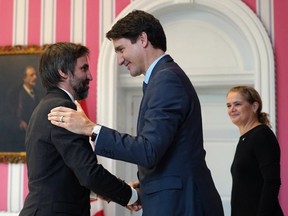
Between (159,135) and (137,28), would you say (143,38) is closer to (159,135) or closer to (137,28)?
(137,28)

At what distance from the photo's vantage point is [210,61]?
3.71m

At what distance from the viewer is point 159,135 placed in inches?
52.8

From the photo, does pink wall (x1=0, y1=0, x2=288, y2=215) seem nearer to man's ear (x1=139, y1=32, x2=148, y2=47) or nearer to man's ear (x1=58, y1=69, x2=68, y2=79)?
man's ear (x1=58, y1=69, x2=68, y2=79)

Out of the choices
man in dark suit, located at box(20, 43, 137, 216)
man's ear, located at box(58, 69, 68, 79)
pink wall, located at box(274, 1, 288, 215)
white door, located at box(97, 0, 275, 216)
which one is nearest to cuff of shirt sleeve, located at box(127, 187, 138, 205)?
man in dark suit, located at box(20, 43, 137, 216)

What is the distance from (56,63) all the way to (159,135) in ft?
2.36

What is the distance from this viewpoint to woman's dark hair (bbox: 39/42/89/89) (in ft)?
6.08

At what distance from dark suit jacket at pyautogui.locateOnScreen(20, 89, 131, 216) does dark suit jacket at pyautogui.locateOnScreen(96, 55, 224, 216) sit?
10.6 inches

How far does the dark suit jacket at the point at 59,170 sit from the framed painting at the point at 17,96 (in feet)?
6.78

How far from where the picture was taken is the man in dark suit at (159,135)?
135cm

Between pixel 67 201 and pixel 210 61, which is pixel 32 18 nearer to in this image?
pixel 210 61

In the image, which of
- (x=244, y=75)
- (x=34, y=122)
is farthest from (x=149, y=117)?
(x=244, y=75)

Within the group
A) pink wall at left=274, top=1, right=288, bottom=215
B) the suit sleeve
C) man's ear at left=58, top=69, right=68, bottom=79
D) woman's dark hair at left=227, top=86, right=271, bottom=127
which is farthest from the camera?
pink wall at left=274, top=1, right=288, bottom=215

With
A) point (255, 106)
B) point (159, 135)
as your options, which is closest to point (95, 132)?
point (159, 135)

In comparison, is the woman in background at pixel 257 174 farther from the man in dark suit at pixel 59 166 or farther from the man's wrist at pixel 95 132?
the man's wrist at pixel 95 132
